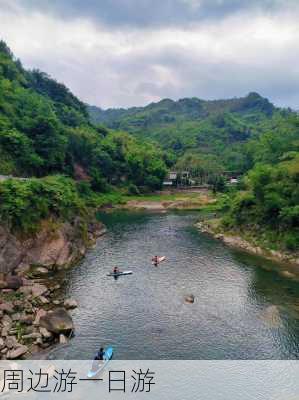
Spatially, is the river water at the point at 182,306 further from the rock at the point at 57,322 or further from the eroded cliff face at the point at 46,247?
the eroded cliff face at the point at 46,247

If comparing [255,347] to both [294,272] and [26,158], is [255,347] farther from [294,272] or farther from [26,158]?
[26,158]

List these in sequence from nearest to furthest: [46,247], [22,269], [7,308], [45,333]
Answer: [45,333] → [7,308] → [22,269] → [46,247]

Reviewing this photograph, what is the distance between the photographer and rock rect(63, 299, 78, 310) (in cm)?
3044

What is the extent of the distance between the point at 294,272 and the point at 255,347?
55.5ft

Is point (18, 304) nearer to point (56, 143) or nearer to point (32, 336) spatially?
point (32, 336)

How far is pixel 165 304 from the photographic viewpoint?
104 ft

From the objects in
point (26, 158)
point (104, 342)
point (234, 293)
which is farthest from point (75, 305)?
point (26, 158)

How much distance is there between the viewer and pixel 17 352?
75.7ft

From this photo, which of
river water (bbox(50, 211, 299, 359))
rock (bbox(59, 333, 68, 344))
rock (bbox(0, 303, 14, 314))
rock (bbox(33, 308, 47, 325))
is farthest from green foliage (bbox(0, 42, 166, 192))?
rock (bbox(59, 333, 68, 344))

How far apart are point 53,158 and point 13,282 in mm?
43035

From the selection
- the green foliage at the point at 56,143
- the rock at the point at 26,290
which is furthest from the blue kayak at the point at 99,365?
the green foliage at the point at 56,143

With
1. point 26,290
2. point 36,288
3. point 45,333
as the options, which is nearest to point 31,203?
point 36,288

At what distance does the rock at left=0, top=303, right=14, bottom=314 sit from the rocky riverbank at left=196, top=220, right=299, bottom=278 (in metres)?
26.6

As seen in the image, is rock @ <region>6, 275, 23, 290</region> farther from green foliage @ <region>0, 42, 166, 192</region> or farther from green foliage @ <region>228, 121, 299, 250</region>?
green foliage @ <region>0, 42, 166, 192</region>
